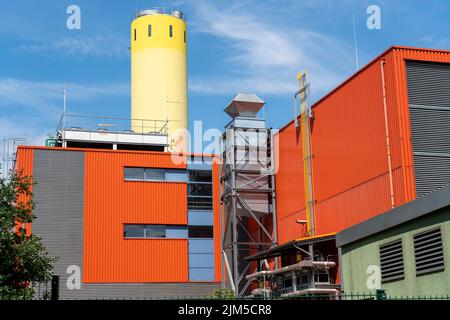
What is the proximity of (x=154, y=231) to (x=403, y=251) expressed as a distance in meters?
25.4

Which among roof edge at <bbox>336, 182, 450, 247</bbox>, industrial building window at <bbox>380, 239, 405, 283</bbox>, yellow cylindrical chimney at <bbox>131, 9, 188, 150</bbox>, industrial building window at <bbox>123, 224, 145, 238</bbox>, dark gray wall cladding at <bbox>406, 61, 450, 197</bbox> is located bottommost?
industrial building window at <bbox>380, 239, 405, 283</bbox>

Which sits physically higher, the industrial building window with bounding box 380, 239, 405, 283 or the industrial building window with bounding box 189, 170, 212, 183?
the industrial building window with bounding box 189, 170, 212, 183

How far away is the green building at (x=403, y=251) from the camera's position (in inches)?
891

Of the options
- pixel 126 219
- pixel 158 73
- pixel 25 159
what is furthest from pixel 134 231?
pixel 158 73

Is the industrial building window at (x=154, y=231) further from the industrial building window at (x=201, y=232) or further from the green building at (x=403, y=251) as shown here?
the green building at (x=403, y=251)

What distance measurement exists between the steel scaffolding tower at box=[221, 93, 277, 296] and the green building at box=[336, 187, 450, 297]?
57.5 feet

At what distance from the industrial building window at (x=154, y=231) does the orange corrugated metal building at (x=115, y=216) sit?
134mm

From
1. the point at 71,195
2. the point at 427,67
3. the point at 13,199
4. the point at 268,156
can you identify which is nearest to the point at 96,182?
the point at 71,195

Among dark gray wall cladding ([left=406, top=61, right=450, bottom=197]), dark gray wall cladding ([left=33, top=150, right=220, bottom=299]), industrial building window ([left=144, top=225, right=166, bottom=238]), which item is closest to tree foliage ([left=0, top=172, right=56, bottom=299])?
dark gray wall cladding ([left=33, top=150, right=220, bottom=299])

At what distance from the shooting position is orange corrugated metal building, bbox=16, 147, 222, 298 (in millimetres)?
46031

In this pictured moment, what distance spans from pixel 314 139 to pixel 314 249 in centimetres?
709

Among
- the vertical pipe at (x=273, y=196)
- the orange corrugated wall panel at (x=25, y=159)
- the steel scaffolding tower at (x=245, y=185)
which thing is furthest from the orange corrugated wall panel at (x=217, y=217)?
the orange corrugated wall panel at (x=25, y=159)

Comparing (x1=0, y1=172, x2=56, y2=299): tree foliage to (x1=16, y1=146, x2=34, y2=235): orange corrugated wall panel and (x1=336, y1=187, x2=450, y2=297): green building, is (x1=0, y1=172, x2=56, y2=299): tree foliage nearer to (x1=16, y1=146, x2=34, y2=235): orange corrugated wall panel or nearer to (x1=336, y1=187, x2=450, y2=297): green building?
(x1=16, y1=146, x2=34, y2=235): orange corrugated wall panel
